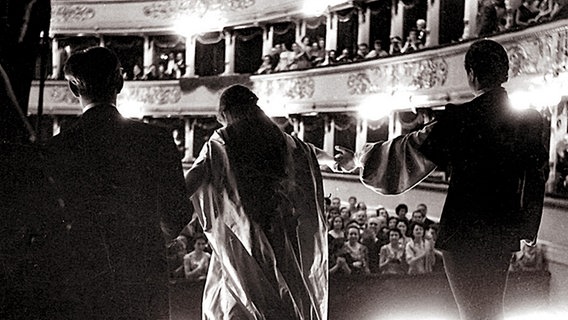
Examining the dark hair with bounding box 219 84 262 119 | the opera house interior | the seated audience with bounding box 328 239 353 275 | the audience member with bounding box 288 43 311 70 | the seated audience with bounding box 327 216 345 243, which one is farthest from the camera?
the audience member with bounding box 288 43 311 70

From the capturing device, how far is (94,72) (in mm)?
2826

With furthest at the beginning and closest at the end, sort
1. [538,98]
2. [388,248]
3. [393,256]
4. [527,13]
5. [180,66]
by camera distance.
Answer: [180,66] → [527,13] → [538,98] → [388,248] → [393,256]

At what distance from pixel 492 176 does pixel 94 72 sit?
5.74 ft

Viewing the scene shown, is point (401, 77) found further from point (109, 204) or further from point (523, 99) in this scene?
point (109, 204)

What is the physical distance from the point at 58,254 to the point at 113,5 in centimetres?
2858

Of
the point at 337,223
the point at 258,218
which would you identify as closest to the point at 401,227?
→ the point at 337,223

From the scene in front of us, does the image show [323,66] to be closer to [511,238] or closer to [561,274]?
[561,274]

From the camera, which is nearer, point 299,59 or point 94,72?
point 94,72

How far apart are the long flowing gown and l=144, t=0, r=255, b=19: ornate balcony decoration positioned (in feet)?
78.7

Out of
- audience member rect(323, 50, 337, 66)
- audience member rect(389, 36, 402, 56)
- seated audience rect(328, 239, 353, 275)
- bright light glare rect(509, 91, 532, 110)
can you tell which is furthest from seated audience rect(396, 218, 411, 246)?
audience member rect(323, 50, 337, 66)

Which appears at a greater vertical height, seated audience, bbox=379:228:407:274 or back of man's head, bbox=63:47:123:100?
back of man's head, bbox=63:47:123:100

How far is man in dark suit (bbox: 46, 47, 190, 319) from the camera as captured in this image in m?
2.66

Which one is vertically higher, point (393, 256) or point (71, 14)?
point (71, 14)

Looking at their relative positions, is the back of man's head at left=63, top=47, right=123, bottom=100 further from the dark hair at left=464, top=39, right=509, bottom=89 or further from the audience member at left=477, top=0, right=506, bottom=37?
the audience member at left=477, top=0, right=506, bottom=37
